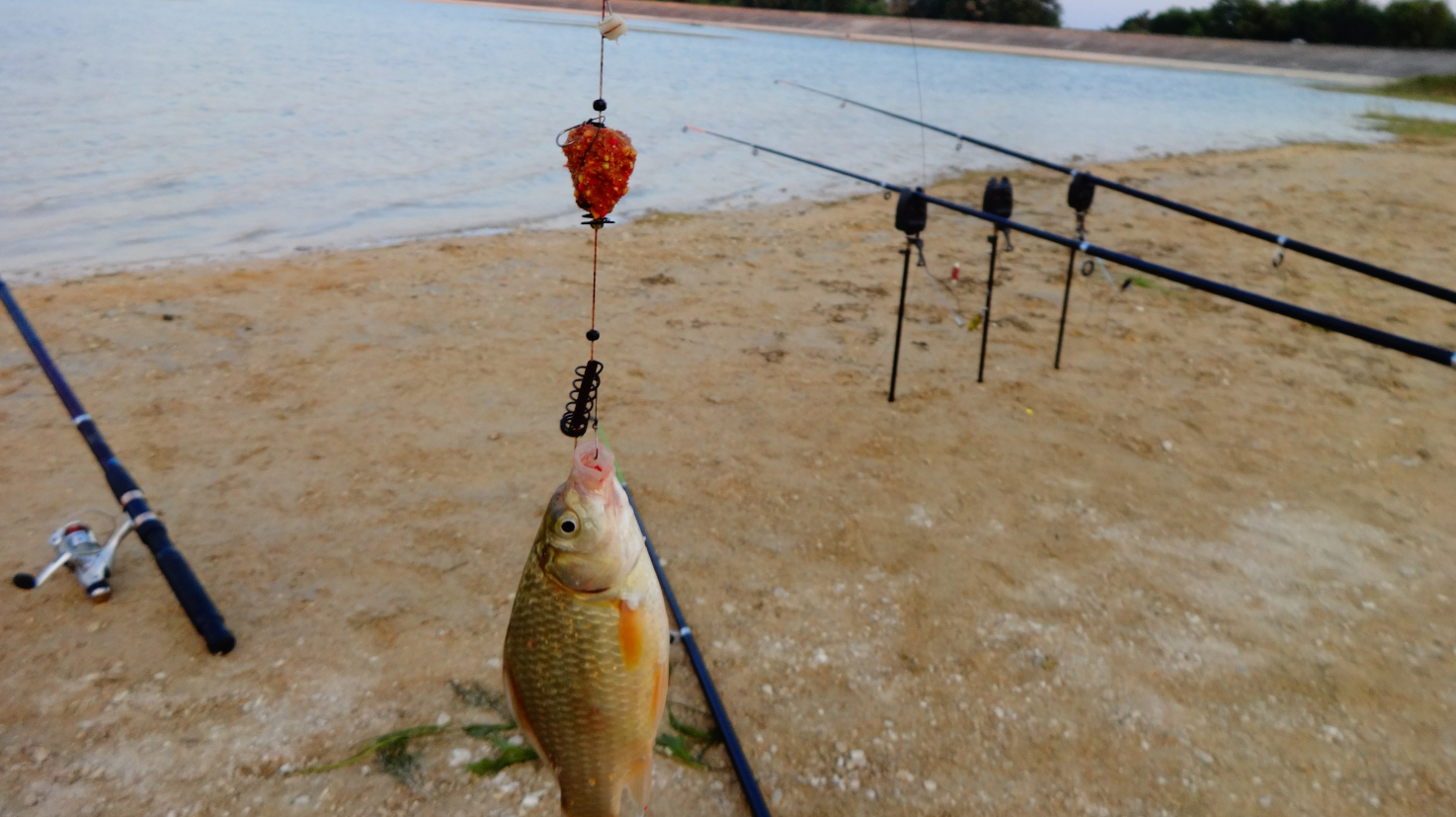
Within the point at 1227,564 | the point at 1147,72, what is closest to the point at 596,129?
the point at 1227,564

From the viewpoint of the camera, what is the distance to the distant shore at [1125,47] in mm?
45250

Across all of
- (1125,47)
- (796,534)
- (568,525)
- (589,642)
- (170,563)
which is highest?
(1125,47)

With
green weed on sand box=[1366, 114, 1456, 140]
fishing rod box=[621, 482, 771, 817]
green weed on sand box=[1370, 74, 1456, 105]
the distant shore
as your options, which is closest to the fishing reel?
fishing rod box=[621, 482, 771, 817]

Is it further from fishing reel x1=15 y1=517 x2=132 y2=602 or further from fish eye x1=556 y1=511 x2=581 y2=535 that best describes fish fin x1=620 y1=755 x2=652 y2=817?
fishing reel x1=15 y1=517 x2=132 y2=602

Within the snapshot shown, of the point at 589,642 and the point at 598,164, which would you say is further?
the point at 598,164

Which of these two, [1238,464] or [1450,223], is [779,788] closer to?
[1238,464]

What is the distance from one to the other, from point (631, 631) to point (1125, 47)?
6134cm

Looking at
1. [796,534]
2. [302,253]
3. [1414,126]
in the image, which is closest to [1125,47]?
[1414,126]

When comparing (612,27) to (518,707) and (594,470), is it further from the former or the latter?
(518,707)

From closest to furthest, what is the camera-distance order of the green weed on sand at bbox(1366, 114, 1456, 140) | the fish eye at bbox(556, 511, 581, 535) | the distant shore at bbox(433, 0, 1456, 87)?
1. the fish eye at bbox(556, 511, 581, 535)
2. the green weed on sand at bbox(1366, 114, 1456, 140)
3. the distant shore at bbox(433, 0, 1456, 87)

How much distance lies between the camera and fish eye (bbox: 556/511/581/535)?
1.49 m

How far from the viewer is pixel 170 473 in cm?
421

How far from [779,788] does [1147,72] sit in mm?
47645

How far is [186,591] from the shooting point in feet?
9.80
